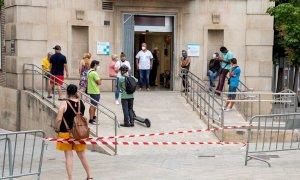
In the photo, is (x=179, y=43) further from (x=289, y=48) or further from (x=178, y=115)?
(x=289, y=48)

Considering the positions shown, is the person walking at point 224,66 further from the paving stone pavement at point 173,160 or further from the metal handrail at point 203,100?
the paving stone pavement at point 173,160

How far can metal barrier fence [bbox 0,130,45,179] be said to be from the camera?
29.2 feet

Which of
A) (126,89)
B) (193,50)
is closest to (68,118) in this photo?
(126,89)

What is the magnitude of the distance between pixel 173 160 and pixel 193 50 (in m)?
8.81

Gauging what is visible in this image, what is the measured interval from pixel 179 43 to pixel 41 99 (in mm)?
6055

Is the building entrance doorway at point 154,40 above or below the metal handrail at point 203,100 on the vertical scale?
A: above

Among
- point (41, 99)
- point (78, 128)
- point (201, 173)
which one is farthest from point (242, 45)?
point (78, 128)

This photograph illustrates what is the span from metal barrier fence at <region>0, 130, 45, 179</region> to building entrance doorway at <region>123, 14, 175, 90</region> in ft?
18.1

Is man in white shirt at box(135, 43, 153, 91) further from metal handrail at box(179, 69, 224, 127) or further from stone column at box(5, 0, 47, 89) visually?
stone column at box(5, 0, 47, 89)

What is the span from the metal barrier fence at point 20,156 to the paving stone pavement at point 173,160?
35 centimetres

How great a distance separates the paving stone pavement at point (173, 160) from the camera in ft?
35.6

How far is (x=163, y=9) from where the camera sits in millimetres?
20656

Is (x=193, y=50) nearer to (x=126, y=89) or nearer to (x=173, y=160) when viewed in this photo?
(x=126, y=89)

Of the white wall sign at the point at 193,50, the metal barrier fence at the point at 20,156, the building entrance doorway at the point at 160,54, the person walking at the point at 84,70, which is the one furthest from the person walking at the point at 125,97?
the building entrance doorway at the point at 160,54
